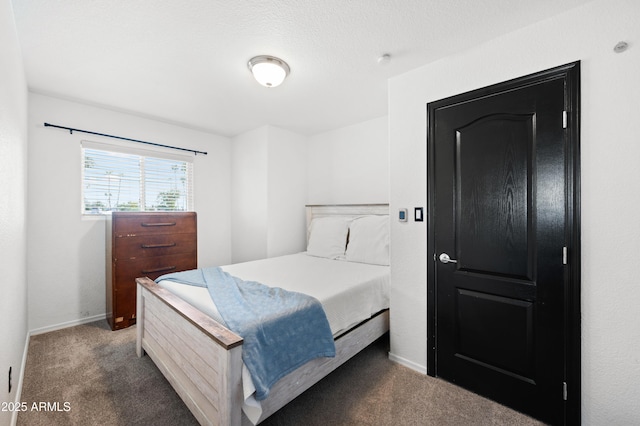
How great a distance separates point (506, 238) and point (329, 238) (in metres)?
1.97

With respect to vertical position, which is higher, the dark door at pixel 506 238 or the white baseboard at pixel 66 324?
the dark door at pixel 506 238

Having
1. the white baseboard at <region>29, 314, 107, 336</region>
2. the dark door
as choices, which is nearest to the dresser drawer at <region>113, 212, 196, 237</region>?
the white baseboard at <region>29, 314, 107, 336</region>

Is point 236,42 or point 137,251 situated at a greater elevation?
point 236,42

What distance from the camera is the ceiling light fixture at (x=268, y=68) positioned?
207 cm

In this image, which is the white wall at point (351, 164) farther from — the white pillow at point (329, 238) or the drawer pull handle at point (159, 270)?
the drawer pull handle at point (159, 270)

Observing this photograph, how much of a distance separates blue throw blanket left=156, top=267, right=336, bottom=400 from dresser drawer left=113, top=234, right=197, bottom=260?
142cm

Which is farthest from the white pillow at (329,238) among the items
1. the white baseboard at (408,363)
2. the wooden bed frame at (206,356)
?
the white baseboard at (408,363)

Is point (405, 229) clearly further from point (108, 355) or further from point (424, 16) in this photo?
point (108, 355)

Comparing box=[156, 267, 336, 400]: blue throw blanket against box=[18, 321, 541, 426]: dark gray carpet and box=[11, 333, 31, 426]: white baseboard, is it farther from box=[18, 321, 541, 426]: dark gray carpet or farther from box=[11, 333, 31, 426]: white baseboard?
box=[11, 333, 31, 426]: white baseboard

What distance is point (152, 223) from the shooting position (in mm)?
3006

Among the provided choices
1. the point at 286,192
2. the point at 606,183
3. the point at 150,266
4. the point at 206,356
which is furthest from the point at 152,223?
the point at 606,183

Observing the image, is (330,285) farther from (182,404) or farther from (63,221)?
(63,221)

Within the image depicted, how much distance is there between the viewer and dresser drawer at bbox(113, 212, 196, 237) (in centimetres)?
280

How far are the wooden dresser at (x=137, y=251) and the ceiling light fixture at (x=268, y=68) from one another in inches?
75.5
